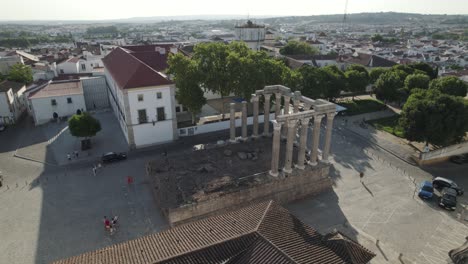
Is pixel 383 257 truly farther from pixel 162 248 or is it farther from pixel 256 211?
pixel 162 248

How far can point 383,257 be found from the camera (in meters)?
26.2

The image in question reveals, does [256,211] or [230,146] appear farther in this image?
[230,146]

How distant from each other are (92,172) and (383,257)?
107ft

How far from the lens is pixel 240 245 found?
20109 millimetres

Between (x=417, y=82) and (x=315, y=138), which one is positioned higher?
(x=417, y=82)

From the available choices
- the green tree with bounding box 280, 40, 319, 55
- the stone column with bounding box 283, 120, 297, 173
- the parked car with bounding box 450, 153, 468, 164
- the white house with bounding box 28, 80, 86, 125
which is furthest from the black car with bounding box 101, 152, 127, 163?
the green tree with bounding box 280, 40, 319, 55

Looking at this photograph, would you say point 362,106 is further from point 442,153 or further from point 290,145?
point 290,145

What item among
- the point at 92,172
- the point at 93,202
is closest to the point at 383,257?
the point at 93,202

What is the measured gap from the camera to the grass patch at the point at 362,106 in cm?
6212

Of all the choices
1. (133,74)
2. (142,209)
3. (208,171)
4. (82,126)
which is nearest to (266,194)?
(208,171)

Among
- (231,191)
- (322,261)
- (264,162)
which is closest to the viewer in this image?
(322,261)

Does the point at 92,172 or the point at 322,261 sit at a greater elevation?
the point at 322,261

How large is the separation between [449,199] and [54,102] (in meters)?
58.4

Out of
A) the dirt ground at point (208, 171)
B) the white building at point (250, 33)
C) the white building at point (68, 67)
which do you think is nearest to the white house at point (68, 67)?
the white building at point (68, 67)
